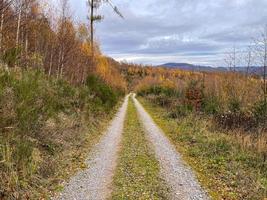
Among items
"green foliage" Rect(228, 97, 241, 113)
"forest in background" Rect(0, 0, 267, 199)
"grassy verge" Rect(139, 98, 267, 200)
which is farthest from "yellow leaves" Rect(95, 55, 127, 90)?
"grassy verge" Rect(139, 98, 267, 200)

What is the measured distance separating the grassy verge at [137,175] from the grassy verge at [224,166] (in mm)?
1061

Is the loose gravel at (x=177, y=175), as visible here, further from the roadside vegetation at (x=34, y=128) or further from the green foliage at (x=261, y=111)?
the green foliage at (x=261, y=111)

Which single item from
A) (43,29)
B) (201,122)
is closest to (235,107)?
(201,122)

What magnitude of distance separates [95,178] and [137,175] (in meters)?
1.00

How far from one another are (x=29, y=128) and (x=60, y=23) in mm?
16817

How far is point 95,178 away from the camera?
25.1 feet

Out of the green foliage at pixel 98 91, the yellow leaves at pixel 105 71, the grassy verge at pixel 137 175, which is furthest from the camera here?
the yellow leaves at pixel 105 71

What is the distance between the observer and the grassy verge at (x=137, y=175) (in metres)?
6.62

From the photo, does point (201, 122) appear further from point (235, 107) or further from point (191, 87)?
point (191, 87)

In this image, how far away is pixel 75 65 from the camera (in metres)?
27.5

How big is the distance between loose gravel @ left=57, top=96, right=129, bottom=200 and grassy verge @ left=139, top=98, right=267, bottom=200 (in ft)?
7.10

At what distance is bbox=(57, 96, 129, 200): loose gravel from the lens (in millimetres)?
6492

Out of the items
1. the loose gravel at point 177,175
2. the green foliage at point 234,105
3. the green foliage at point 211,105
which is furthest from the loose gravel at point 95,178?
the green foliage at point 211,105

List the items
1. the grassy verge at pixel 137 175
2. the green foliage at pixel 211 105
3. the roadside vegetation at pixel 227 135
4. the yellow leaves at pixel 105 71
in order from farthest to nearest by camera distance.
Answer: the yellow leaves at pixel 105 71
the green foliage at pixel 211 105
the roadside vegetation at pixel 227 135
the grassy verge at pixel 137 175
